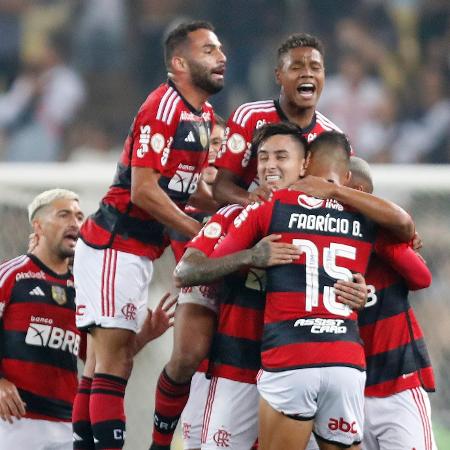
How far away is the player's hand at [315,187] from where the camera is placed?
14.5 feet

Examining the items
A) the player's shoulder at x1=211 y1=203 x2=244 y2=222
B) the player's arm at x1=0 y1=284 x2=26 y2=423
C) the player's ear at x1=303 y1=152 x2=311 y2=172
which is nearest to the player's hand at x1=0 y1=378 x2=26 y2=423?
the player's arm at x1=0 y1=284 x2=26 y2=423

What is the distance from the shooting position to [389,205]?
4.45 metres

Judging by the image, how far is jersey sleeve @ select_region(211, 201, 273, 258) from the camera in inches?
175

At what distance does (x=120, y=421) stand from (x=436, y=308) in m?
2.21

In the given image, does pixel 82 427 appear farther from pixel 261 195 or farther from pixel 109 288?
pixel 261 195

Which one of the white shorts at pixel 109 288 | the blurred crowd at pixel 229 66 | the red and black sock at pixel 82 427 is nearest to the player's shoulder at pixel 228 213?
the white shorts at pixel 109 288

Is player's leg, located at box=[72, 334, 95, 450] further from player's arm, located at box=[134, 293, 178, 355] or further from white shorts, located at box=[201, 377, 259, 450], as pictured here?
white shorts, located at box=[201, 377, 259, 450]

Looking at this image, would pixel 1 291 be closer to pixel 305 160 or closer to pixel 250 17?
pixel 305 160

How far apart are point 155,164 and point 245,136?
407 mm

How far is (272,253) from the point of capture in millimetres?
4316

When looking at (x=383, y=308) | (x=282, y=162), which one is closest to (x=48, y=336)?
(x=282, y=162)

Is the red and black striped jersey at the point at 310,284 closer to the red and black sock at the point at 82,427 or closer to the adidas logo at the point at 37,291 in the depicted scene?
the red and black sock at the point at 82,427

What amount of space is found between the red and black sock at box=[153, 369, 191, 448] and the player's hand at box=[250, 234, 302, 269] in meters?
0.98

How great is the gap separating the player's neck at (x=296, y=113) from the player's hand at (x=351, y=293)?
1.04m
